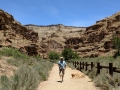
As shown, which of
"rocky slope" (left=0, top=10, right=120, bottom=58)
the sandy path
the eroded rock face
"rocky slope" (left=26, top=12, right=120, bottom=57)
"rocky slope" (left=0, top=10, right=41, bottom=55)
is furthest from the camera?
"rocky slope" (left=26, top=12, right=120, bottom=57)

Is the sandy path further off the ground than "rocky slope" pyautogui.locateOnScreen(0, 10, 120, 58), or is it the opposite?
"rocky slope" pyautogui.locateOnScreen(0, 10, 120, 58)

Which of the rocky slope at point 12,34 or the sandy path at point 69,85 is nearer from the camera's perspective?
the sandy path at point 69,85

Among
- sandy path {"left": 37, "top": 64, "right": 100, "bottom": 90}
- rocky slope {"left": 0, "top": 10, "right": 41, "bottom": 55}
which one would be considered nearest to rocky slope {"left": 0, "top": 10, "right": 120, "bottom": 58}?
rocky slope {"left": 0, "top": 10, "right": 41, "bottom": 55}

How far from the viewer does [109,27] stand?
361ft

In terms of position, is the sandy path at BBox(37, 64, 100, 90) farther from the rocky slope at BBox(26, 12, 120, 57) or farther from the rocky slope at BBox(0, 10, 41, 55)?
the rocky slope at BBox(26, 12, 120, 57)

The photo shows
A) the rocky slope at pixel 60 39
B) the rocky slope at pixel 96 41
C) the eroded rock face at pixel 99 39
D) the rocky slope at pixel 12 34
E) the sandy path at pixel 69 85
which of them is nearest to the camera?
the sandy path at pixel 69 85

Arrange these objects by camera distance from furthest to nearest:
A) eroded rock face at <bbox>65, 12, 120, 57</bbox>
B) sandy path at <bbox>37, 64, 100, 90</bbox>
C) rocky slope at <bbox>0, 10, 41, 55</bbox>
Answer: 1. eroded rock face at <bbox>65, 12, 120, 57</bbox>
2. rocky slope at <bbox>0, 10, 41, 55</bbox>
3. sandy path at <bbox>37, 64, 100, 90</bbox>

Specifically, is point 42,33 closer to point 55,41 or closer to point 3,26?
point 55,41

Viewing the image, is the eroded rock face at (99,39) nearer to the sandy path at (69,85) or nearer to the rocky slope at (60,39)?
the rocky slope at (60,39)

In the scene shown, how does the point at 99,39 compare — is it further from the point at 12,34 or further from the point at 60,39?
the point at 12,34

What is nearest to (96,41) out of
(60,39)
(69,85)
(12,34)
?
(60,39)

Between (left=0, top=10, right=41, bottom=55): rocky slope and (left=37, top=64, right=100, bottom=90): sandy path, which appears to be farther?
(left=0, top=10, right=41, bottom=55): rocky slope

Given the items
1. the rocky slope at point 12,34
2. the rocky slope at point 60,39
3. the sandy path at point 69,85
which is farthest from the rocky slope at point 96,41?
the sandy path at point 69,85

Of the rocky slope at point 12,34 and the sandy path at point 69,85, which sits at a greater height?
the rocky slope at point 12,34
